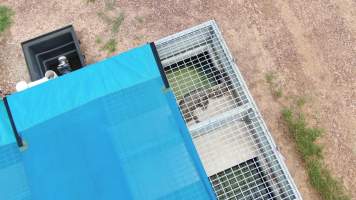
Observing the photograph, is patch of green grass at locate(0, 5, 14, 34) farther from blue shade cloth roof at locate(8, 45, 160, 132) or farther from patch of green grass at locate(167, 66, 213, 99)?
patch of green grass at locate(167, 66, 213, 99)

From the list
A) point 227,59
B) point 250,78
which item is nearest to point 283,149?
point 250,78

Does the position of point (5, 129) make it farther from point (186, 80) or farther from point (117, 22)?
point (117, 22)

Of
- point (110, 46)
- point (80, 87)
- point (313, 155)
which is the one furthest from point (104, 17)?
point (313, 155)

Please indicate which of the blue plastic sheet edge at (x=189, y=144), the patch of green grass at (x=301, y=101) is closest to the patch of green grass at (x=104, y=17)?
the blue plastic sheet edge at (x=189, y=144)

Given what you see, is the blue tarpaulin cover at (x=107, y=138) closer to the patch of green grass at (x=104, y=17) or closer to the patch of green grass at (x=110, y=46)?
the patch of green grass at (x=110, y=46)

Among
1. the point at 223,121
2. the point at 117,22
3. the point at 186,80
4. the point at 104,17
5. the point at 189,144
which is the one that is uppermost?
the point at 104,17
